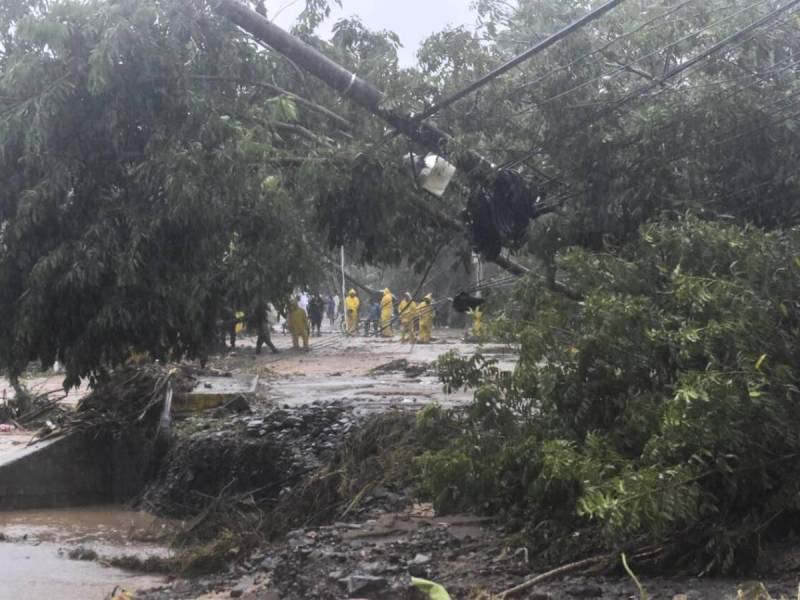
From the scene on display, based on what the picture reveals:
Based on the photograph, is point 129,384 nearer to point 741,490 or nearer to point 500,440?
point 500,440

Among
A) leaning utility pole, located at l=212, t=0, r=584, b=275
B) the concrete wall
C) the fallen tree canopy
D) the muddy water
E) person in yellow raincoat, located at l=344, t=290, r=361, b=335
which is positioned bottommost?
the muddy water

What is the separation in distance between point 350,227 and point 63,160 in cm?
284

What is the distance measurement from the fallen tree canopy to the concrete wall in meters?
7.46

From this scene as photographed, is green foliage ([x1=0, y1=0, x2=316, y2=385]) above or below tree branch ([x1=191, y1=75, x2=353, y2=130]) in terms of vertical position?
below

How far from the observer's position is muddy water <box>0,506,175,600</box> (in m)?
8.99

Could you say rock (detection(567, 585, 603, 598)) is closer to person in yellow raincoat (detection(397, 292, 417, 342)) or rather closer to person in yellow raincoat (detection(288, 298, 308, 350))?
person in yellow raincoat (detection(397, 292, 417, 342))

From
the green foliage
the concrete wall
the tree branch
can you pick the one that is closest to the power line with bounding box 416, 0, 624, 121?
the tree branch

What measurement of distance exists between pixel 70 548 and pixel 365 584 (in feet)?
18.5

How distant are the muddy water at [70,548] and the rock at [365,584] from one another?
3189mm

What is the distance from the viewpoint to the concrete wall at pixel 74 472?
12719 millimetres

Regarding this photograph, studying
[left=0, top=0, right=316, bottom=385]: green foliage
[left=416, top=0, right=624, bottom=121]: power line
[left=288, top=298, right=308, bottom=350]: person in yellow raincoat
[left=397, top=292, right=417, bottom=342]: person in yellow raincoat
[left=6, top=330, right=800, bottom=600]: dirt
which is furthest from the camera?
[left=288, top=298, right=308, bottom=350]: person in yellow raincoat

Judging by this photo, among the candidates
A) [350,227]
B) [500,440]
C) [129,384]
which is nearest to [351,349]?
Result: [129,384]

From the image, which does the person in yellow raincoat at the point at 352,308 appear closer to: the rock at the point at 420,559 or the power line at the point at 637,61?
the power line at the point at 637,61

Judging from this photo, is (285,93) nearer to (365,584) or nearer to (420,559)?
(420,559)
